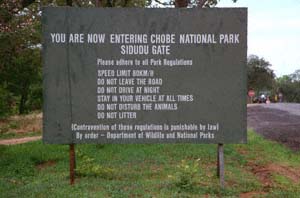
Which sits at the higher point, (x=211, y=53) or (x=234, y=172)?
(x=211, y=53)

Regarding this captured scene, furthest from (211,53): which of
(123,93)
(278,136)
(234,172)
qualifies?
(278,136)

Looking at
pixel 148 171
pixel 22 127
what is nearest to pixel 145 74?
pixel 148 171

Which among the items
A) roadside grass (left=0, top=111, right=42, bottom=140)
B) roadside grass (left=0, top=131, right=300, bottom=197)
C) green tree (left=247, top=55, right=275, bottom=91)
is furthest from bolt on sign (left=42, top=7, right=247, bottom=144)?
green tree (left=247, top=55, right=275, bottom=91)

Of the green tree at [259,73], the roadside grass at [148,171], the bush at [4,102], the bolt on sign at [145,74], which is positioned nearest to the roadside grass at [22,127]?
the bush at [4,102]

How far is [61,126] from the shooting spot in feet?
34.9

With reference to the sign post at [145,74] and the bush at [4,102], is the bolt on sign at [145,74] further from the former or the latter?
the bush at [4,102]

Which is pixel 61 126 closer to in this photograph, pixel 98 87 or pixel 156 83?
pixel 98 87

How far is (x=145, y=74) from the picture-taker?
10.5m

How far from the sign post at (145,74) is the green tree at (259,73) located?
7137cm

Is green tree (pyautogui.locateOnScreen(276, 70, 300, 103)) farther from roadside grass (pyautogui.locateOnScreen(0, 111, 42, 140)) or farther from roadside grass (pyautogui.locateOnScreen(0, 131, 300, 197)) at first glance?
roadside grass (pyautogui.locateOnScreen(0, 131, 300, 197))

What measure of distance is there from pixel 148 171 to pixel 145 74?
3.17 metres

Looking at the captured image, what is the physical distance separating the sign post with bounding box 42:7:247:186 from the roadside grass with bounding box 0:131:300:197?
0.84 meters

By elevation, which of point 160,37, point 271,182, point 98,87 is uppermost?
point 160,37

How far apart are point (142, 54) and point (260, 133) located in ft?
49.3
